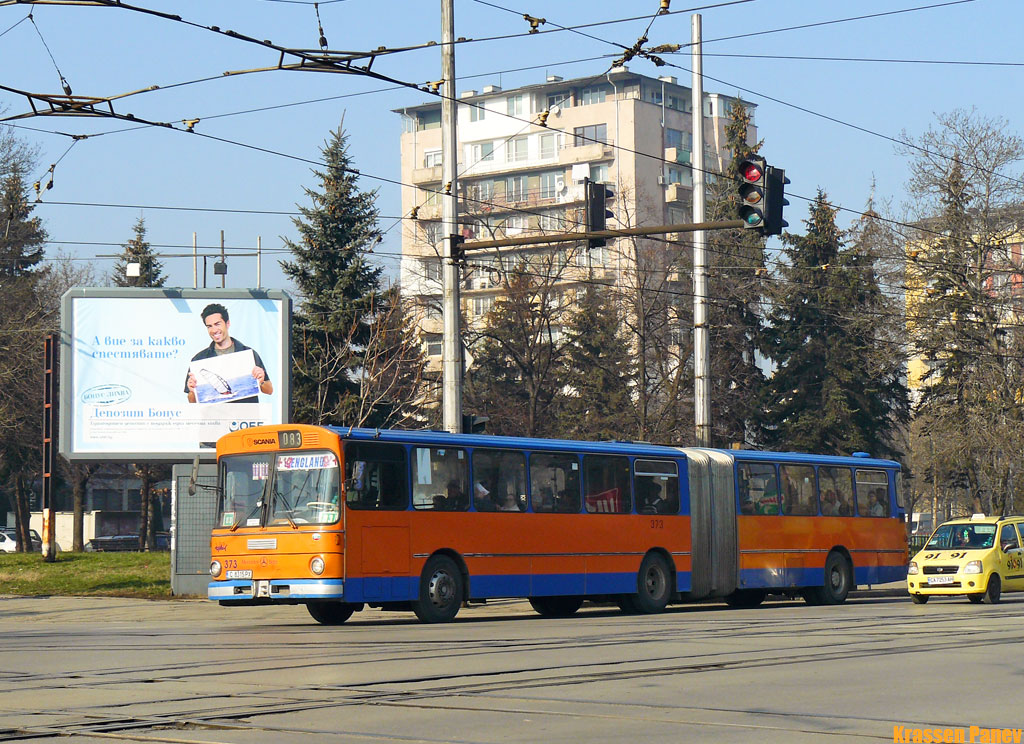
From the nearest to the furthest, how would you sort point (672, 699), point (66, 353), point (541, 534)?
1. point (672, 699)
2. point (541, 534)
3. point (66, 353)

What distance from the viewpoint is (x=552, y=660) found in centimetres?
1305

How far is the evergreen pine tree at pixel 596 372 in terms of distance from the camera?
58594 millimetres

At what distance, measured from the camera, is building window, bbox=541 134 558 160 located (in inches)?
3766

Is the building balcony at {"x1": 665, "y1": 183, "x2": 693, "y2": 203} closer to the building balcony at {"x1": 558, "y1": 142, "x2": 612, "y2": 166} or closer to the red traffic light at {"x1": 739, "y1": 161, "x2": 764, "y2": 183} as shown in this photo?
the building balcony at {"x1": 558, "y1": 142, "x2": 612, "y2": 166}

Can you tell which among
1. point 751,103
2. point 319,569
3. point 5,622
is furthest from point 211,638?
point 751,103

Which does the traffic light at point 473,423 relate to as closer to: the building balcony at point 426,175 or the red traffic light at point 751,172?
the red traffic light at point 751,172

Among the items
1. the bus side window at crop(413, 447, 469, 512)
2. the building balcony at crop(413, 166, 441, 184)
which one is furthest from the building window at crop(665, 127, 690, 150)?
the bus side window at crop(413, 447, 469, 512)

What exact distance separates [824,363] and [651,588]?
116 feet

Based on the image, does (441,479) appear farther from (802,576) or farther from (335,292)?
(335,292)

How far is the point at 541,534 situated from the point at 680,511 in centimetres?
345

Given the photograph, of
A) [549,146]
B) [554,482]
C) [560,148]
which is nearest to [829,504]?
[554,482]

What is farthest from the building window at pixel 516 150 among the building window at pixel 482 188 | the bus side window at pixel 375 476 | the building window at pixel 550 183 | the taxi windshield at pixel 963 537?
the bus side window at pixel 375 476

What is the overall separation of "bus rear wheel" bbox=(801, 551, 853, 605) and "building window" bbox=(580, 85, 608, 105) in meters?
73.3

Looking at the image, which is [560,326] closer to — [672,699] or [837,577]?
[837,577]
